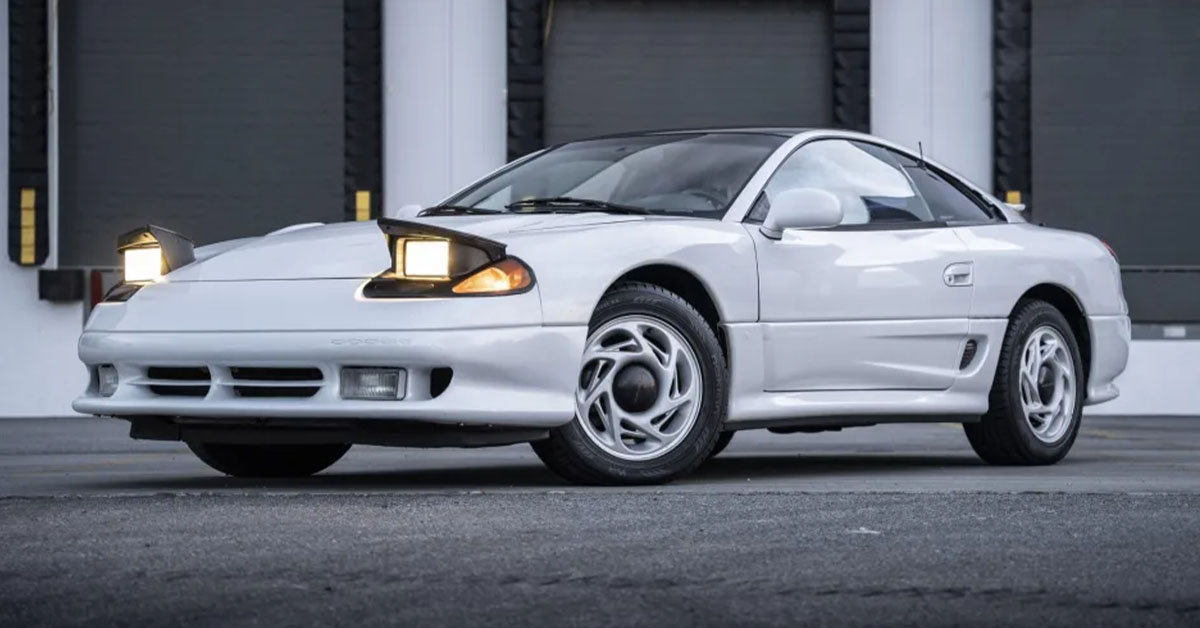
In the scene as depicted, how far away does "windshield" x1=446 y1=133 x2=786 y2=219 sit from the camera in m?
7.32

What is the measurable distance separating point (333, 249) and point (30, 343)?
10.8 metres

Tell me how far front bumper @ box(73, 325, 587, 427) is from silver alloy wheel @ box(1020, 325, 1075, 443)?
7.68ft

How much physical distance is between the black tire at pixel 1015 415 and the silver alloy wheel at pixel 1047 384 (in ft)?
0.09

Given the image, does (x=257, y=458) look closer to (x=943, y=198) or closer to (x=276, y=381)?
(x=276, y=381)

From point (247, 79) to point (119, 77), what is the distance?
988 millimetres

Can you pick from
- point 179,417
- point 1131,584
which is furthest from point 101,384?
point 1131,584

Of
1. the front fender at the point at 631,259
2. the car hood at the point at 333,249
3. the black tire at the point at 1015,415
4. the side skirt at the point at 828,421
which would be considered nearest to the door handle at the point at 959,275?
the black tire at the point at 1015,415

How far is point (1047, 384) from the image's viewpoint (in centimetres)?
829

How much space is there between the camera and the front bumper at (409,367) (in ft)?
20.6

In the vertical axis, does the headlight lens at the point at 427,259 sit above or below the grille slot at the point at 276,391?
above

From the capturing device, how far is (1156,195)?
57.1 ft

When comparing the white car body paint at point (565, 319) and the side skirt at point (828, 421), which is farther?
the side skirt at point (828, 421)

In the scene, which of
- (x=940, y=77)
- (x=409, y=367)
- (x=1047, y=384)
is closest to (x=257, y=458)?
(x=409, y=367)

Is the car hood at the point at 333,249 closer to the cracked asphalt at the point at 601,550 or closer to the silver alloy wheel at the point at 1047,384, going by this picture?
the cracked asphalt at the point at 601,550
